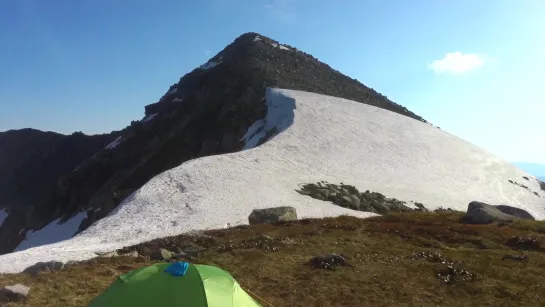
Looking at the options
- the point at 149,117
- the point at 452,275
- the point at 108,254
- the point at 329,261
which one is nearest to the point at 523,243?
the point at 452,275

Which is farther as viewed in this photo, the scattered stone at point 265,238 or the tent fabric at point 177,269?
the scattered stone at point 265,238

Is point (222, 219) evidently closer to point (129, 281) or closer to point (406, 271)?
point (406, 271)

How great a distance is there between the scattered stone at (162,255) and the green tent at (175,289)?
810cm

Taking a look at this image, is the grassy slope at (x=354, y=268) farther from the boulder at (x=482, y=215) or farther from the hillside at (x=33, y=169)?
the hillside at (x=33, y=169)

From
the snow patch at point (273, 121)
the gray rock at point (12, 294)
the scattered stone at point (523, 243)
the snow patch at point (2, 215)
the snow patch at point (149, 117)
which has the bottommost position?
the snow patch at point (2, 215)

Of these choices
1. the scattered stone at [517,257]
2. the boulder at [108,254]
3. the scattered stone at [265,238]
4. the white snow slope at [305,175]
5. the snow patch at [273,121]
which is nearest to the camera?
the scattered stone at [517,257]

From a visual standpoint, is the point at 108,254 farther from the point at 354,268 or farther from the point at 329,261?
the point at 354,268

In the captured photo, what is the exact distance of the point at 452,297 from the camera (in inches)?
637

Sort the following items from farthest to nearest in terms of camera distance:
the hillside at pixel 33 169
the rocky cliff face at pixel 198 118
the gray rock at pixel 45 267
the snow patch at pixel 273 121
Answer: the hillside at pixel 33 169
the rocky cliff face at pixel 198 118
the snow patch at pixel 273 121
the gray rock at pixel 45 267

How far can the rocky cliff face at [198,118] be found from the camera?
6850 centimetres

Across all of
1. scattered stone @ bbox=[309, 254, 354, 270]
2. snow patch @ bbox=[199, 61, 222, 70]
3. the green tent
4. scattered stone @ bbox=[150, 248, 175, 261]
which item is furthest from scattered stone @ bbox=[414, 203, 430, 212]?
snow patch @ bbox=[199, 61, 222, 70]

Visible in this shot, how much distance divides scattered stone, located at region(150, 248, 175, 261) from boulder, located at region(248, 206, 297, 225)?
9206 millimetres

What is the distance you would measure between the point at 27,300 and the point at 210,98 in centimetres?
6447

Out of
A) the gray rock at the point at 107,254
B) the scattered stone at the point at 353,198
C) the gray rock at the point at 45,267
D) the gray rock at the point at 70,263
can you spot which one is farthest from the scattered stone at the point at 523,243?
the gray rock at the point at 45,267
